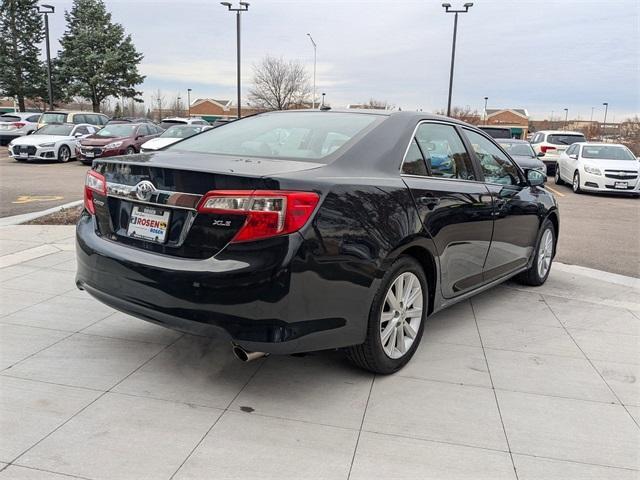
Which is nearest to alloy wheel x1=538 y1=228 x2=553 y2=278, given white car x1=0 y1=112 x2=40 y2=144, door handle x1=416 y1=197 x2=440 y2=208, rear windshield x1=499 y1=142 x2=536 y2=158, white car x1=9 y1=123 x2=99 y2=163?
door handle x1=416 y1=197 x2=440 y2=208

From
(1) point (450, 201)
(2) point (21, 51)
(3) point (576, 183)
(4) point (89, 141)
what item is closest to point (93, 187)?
(1) point (450, 201)

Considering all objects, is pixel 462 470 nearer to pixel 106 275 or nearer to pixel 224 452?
pixel 224 452

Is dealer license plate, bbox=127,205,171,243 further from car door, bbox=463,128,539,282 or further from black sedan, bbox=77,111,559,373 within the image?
car door, bbox=463,128,539,282

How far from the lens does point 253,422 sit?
2.81 m

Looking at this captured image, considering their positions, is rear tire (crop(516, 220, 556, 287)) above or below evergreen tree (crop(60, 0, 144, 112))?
below

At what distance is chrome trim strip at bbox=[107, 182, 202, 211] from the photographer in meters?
2.73

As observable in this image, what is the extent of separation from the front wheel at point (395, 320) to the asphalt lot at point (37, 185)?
24.7 ft

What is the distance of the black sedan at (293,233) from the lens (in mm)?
2635

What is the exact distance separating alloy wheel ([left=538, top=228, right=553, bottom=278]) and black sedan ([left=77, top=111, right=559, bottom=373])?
1769mm

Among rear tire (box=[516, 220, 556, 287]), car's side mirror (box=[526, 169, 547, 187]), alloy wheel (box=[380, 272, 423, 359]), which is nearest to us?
alloy wheel (box=[380, 272, 423, 359])

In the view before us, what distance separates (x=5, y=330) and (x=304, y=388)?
86.8 inches

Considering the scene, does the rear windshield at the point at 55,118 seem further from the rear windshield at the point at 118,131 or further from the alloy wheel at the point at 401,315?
the alloy wheel at the point at 401,315

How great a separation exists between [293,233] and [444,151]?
1.80 m

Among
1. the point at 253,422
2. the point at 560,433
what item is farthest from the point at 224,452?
the point at 560,433
